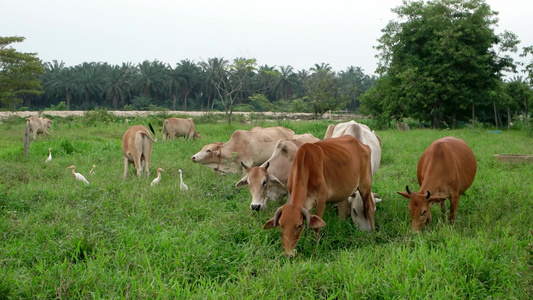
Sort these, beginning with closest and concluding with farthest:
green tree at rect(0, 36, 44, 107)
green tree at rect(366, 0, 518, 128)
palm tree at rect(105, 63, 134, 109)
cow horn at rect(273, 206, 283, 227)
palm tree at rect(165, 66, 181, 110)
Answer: cow horn at rect(273, 206, 283, 227)
green tree at rect(366, 0, 518, 128)
green tree at rect(0, 36, 44, 107)
palm tree at rect(105, 63, 134, 109)
palm tree at rect(165, 66, 181, 110)

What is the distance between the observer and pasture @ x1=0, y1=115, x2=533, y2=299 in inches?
132

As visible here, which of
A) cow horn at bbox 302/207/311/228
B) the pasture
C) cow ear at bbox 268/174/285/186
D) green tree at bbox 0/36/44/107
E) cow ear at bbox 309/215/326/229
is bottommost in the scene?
the pasture

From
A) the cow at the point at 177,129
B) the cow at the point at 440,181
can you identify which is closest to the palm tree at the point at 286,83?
the cow at the point at 177,129

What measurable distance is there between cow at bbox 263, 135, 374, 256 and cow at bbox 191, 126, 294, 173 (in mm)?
3169

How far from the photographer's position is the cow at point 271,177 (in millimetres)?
5559

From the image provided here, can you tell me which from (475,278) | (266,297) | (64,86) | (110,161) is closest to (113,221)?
(266,297)

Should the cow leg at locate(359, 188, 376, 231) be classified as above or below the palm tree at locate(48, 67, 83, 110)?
below

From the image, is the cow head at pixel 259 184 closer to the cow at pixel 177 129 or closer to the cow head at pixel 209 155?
the cow head at pixel 209 155

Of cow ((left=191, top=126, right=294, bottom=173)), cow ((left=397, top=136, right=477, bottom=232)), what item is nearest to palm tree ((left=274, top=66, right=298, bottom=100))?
cow ((left=191, top=126, right=294, bottom=173))

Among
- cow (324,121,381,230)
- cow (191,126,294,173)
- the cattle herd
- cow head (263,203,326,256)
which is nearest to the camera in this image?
cow head (263,203,326,256)

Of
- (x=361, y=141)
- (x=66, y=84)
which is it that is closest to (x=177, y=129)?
(x=361, y=141)

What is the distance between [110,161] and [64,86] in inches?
2341

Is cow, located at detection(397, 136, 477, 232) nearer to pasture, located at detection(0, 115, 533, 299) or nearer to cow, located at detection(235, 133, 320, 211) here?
pasture, located at detection(0, 115, 533, 299)

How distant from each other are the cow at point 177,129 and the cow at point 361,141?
31.9ft
